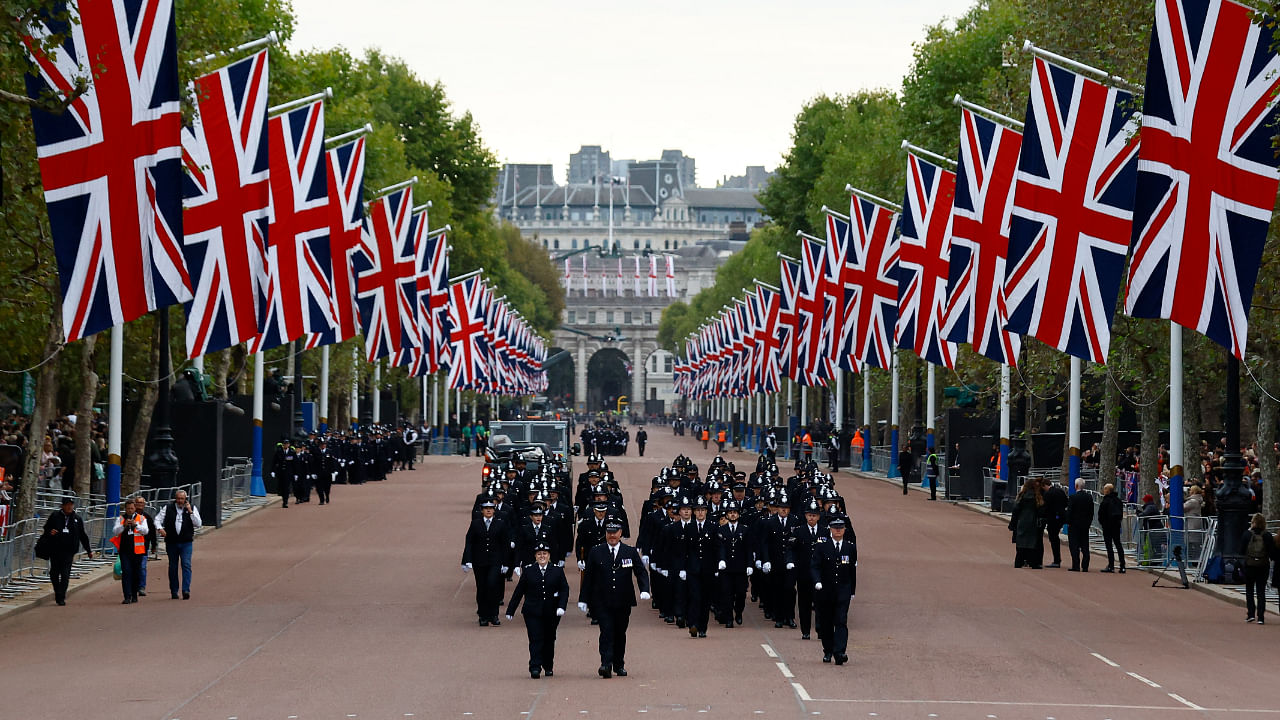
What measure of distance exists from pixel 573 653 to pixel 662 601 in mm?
3764

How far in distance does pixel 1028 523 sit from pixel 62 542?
1460 centimetres

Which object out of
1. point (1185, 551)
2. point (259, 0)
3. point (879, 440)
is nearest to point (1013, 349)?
point (1185, 551)

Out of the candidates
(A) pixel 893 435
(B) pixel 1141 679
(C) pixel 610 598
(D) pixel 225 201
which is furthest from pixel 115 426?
(A) pixel 893 435

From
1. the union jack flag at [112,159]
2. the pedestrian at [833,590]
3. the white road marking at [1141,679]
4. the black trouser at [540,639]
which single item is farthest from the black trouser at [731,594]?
the union jack flag at [112,159]

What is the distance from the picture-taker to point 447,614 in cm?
2200

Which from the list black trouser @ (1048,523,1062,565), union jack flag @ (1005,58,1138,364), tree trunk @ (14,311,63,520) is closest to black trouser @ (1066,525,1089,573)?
black trouser @ (1048,523,1062,565)

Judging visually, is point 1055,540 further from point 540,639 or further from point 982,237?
point 540,639

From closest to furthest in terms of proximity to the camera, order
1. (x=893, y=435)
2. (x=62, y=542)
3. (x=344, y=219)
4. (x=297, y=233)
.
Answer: (x=62, y=542)
(x=297, y=233)
(x=344, y=219)
(x=893, y=435)

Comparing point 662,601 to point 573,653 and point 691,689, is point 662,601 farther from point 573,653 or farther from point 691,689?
point 691,689

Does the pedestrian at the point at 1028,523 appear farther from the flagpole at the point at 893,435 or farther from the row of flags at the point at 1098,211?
the flagpole at the point at 893,435

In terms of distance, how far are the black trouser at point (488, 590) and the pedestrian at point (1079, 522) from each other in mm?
11138

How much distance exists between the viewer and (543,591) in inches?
659

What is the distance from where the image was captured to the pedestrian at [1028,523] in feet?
94.9

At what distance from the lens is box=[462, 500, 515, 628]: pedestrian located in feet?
69.2
